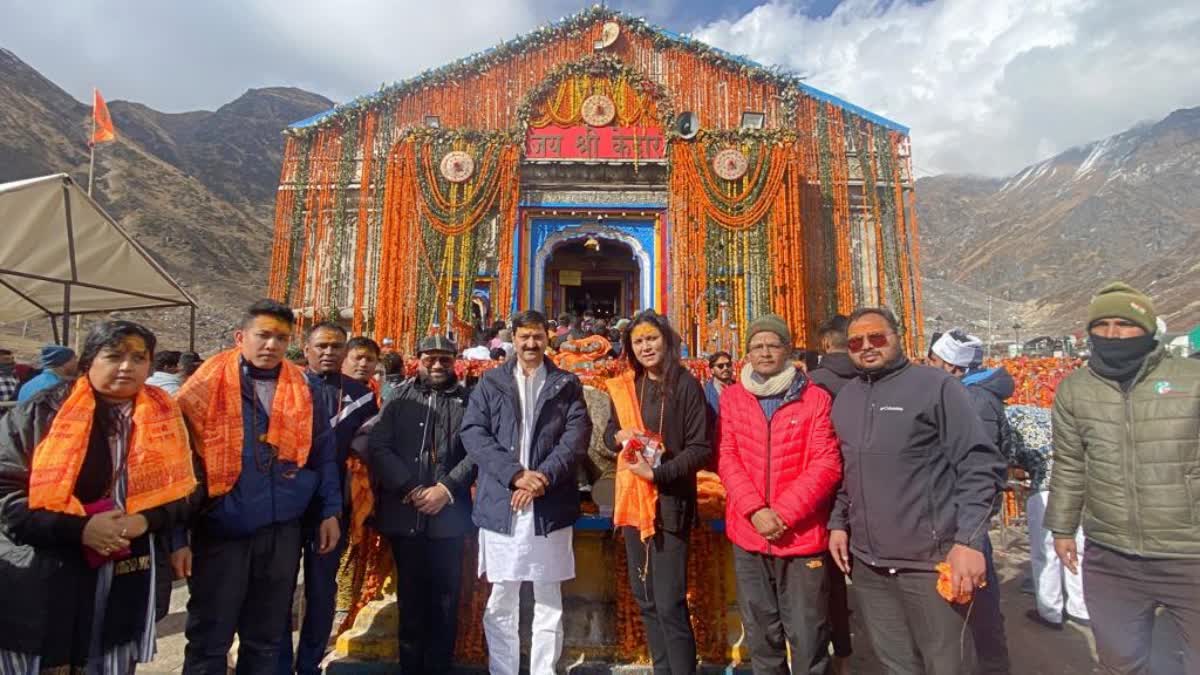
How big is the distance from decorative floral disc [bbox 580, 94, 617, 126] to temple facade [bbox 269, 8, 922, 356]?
5cm

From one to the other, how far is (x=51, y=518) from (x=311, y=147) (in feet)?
46.3

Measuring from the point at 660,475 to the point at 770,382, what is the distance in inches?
26.0

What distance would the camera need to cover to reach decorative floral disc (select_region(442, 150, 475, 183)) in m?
12.5

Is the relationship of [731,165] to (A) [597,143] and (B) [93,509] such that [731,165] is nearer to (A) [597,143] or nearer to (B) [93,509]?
(A) [597,143]

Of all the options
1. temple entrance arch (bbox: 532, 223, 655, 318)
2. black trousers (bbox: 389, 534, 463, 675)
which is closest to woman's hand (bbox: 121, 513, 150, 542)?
black trousers (bbox: 389, 534, 463, 675)

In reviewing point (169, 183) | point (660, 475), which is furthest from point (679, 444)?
point (169, 183)

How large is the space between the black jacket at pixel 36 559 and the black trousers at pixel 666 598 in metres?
2.22

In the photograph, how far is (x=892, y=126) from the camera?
1397 cm

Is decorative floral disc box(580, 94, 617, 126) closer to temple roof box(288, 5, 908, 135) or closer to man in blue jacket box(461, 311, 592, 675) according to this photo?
temple roof box(288, 5, 908, 135)

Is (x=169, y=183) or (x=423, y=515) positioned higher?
(x=169, y=183)

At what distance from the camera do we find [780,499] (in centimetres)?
250

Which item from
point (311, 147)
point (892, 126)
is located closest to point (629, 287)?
point (892, 126)

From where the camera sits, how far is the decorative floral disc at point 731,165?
12328mm

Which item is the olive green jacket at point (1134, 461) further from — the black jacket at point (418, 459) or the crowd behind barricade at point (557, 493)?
the black jacket at point (418, 459)
